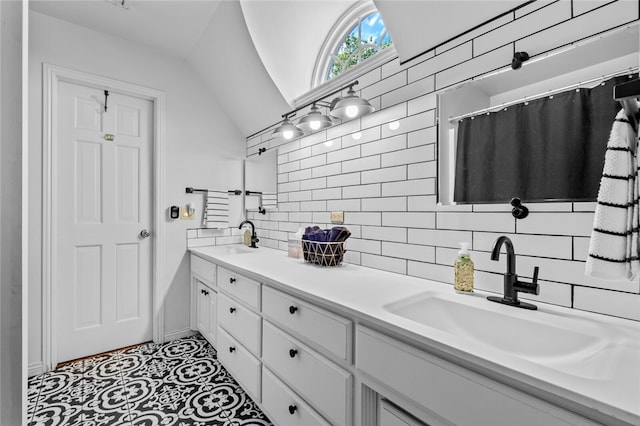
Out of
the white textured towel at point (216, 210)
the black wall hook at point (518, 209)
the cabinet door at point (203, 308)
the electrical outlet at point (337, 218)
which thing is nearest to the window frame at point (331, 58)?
the electrical outlet at point (337, 218)

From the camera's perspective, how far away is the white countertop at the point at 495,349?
22.7 inches

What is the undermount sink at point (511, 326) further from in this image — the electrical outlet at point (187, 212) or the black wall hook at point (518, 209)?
the electrical outlet at point (187, 212)

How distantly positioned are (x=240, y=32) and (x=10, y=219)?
7.69 feet

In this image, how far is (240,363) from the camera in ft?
6.21

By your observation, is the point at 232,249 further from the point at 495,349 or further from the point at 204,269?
the point at 495,349

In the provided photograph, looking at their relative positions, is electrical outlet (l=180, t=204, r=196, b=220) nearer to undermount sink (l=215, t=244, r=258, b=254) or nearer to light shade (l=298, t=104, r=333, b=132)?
undermount sink (l=215, t=244, r=258, b=254)

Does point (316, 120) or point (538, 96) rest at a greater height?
point (316, 120)

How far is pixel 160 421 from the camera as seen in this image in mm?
1715

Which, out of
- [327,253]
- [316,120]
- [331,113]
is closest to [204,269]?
[327,253]

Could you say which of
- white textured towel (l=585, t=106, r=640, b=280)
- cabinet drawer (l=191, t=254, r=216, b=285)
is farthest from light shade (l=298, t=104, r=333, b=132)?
white textured towel (l=585, t=106, r=640, b=280)

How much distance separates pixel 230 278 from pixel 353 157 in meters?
1.14

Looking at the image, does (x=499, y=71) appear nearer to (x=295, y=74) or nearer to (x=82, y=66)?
(x=295, y=74)

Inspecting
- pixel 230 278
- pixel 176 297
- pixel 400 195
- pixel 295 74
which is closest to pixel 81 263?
pixel 176 297

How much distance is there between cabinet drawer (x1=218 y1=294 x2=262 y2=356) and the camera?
1.69 metres
